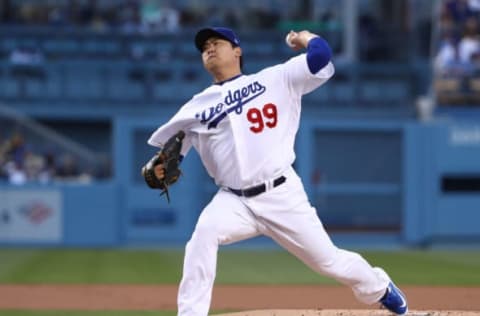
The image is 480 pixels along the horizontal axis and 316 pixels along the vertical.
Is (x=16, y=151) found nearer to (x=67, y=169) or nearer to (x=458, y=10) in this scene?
(x=67, y=169)

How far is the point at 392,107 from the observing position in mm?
19250

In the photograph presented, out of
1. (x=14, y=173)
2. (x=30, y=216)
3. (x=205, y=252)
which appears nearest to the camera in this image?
(x=205, y=252)

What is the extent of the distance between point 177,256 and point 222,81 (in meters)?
8.43

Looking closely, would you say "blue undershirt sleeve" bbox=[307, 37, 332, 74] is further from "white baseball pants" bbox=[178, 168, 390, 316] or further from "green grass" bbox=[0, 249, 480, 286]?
"green grass" bbox=[0, 249, 480, 286]

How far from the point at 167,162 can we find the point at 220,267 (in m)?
6.91

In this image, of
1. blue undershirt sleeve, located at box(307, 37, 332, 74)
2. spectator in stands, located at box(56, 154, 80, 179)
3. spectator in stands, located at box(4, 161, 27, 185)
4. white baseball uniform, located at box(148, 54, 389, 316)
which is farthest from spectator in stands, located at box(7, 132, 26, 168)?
blue undershirt sleeve, located at box(307, 37, 332, 74)

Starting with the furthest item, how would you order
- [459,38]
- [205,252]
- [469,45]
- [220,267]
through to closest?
[459,38]
[469,45]
[220,267]
[205,252]

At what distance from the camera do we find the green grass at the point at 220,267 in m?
10.9

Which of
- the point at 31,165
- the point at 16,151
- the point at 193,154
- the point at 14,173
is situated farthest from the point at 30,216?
the point at 193,154

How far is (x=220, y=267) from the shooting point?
41.2 ft

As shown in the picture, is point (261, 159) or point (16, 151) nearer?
point (261, 159)

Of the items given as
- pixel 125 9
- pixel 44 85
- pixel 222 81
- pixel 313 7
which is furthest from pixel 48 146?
pixel 222 81

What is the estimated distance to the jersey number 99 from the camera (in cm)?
574

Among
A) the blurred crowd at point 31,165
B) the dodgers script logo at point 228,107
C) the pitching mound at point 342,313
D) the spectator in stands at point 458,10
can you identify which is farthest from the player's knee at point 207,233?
the spectator in stands at point 458,10
